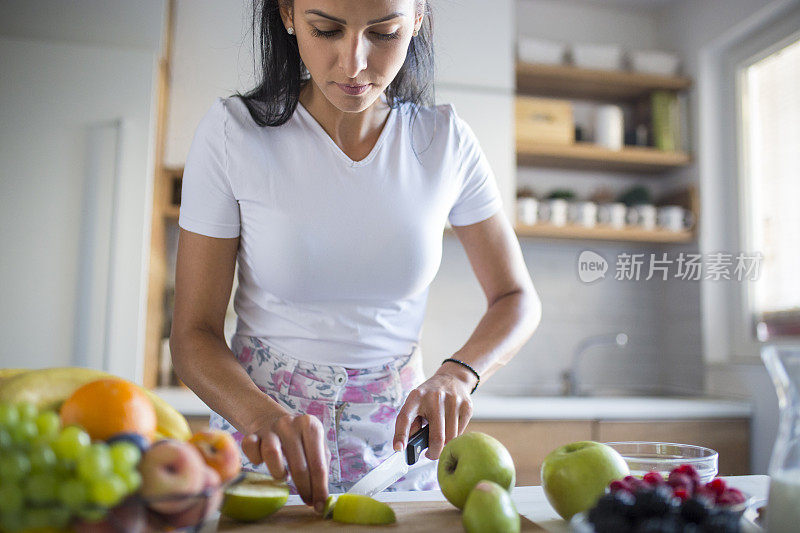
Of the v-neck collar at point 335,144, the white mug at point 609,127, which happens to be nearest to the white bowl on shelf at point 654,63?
the white mug at point 609,127

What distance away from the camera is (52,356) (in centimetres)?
216

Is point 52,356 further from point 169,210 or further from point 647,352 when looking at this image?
point 647,352

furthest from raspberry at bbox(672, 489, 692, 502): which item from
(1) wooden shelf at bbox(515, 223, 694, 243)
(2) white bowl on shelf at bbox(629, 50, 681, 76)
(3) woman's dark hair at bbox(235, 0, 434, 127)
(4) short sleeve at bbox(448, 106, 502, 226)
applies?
(2) white bowl on shelf at bbox(629, 50, 681, 76)

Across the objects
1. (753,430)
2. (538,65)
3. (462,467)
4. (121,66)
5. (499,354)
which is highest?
(538,65)

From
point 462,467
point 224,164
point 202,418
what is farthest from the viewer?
point 202,418

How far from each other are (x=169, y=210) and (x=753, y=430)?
2.26 metres

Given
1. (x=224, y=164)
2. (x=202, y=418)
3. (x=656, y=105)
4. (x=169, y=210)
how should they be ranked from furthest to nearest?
1. (x=656, y=105)
2. (x=169, y=210)
3. (x=202, y=418)
4. (x=224, y=164)

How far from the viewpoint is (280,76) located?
44.0 inches

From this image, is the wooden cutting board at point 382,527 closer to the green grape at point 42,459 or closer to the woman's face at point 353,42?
the green grape at point 42,459

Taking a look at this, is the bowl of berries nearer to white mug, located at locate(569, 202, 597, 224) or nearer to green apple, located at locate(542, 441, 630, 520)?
green apple, located at locate(542, 441, 630, 520)

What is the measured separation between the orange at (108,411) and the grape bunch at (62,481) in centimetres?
7

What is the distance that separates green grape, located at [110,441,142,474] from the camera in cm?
48

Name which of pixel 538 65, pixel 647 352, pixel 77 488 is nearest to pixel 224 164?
pixel 77 488

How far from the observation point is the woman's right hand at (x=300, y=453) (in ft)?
2.45
